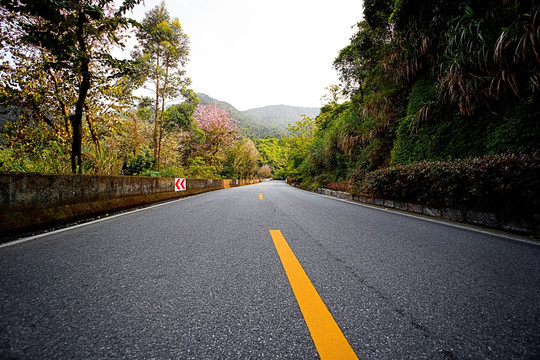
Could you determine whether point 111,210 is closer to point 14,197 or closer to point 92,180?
point 92,180

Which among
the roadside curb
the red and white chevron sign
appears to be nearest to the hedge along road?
the roadside curb

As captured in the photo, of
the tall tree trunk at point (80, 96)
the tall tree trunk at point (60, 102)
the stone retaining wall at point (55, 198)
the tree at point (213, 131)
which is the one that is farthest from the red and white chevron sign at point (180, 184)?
the tree at point (213, 131)

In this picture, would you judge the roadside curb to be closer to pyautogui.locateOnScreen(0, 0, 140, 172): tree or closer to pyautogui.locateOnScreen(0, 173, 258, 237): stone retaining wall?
pyautogui.locateOnScreen(0, 173, 258, 237): stone retaining wall

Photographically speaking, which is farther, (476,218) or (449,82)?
(449,82)

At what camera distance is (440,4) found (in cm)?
643

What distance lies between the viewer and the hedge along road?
986 mm

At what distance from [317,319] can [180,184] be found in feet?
28.8

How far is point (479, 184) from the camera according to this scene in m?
3.71

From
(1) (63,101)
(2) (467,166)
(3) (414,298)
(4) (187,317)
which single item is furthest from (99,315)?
(1) (63,101)

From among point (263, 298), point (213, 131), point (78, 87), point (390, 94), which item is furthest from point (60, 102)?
point (213, 131)

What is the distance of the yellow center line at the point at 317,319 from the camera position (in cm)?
95

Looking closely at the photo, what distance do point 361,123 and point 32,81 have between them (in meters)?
13.7

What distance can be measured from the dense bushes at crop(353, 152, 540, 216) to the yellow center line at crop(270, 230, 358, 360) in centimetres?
390

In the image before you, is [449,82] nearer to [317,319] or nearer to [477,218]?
[477,218]
